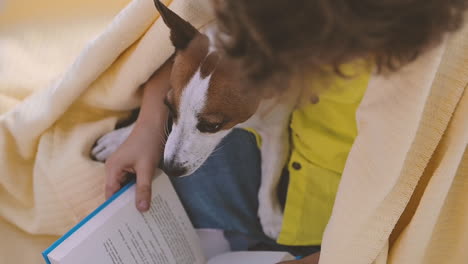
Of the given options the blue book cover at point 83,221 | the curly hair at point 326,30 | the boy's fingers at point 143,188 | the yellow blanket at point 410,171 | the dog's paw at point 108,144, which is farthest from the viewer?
the dog's paw at point 108,144

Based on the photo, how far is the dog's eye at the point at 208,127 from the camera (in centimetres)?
89

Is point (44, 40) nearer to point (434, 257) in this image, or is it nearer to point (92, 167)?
point (92, 167)

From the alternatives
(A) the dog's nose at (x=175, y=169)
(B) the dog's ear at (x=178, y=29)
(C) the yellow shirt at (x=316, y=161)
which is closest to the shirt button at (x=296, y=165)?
(C) the yellow shirt at (x=316, y=161)

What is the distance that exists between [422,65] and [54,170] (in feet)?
2.40

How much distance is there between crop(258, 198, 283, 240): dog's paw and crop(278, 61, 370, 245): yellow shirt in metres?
0.03

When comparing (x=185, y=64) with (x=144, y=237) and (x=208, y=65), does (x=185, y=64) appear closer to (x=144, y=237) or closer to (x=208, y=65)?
(x=208, y=65)

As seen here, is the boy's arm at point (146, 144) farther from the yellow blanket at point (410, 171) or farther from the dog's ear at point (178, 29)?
the yellow blanket at point (410, 171)

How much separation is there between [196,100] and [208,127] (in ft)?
0.19

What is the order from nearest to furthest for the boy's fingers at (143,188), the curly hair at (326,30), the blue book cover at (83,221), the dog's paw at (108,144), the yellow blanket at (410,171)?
the curly hair at (326,30) < the yellow blanket at (410,171) < the blue book cover at (83,221) < the boy's fingers at (143,188) < the dog's paw at (108,144)

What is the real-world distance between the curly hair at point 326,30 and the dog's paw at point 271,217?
23.5 inches

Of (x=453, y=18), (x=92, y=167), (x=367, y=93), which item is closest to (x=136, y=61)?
(x=92, y=167)

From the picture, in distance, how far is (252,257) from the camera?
1.04 metres

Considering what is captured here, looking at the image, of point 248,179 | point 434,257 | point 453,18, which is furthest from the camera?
point 248,179

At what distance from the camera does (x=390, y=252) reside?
815 millimetres
